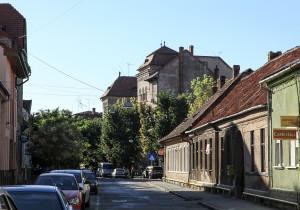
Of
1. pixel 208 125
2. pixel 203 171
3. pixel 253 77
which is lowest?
pixel 203 171

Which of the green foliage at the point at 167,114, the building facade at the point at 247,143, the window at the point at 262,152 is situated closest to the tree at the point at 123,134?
the green foliage at the point at 167,114

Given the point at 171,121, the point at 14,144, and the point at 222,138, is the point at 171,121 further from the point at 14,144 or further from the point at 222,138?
the point at 222,138

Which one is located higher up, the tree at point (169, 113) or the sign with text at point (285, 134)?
the tree at point (169, 113)

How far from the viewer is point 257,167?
2873cm

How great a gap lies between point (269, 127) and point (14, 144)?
26.7m

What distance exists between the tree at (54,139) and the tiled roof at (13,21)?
35.0 feet

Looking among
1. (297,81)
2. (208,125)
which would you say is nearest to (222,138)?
(208,125)

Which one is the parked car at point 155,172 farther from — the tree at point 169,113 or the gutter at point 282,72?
the gutter at point 282,72

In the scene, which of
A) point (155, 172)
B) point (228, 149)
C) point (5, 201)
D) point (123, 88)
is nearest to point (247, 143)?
point (228, 149)

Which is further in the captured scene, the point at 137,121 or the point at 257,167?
the point at 137,121

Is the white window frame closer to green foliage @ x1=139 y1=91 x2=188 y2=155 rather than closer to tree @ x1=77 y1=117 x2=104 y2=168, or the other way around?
green foliage @ x1=139 y1=91 x2=188 y2=155

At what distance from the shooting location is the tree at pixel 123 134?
86.3 metres

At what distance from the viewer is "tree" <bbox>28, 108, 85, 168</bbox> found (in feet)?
196

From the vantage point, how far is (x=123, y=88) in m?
129
